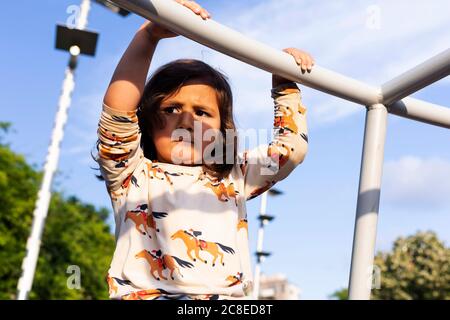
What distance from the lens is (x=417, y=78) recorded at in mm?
1852

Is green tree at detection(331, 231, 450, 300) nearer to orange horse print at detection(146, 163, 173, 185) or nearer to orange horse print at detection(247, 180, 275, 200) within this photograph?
orange horse print at detection(247, 180, 275, 200)

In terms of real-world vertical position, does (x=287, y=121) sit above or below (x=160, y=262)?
above

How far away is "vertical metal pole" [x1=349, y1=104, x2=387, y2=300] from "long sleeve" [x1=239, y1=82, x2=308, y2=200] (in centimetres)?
19

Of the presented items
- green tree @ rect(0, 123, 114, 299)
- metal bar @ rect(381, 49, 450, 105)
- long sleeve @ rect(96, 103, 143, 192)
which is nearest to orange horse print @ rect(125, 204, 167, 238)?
long sleeve @ rect(96, 103, 143, 192)

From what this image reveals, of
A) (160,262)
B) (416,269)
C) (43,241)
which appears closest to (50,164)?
(160,262)

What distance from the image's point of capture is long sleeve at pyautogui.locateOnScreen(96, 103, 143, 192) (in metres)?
1.84

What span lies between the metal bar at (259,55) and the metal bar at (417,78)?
3 cm

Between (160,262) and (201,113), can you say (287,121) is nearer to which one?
(201,113)

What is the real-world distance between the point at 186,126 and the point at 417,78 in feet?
2.15

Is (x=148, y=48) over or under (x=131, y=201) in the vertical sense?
over

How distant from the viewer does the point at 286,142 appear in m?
2.00
